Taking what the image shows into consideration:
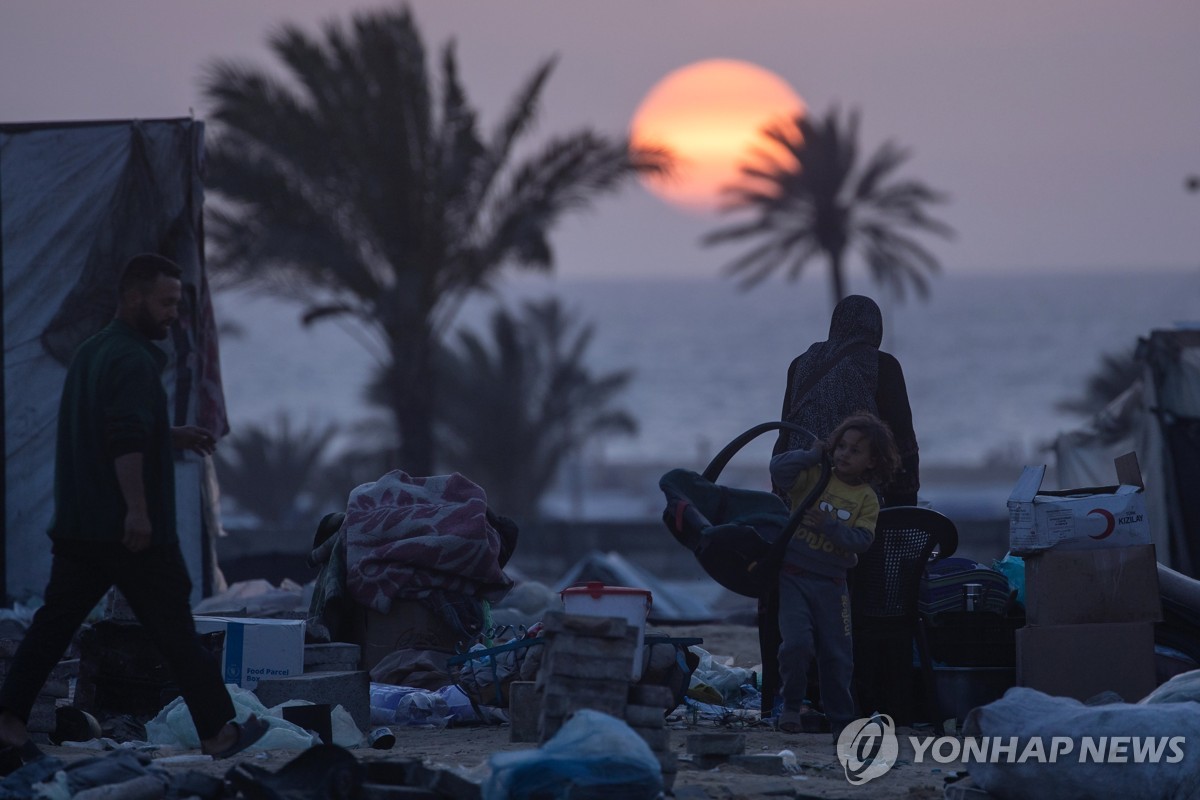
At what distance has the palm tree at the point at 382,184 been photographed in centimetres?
1820

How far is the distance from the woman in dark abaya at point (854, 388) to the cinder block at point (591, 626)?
1890mm

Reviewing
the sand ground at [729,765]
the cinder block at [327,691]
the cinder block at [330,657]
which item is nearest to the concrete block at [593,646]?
the sand ground at [729,765]

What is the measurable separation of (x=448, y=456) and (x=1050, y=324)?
15241 cm

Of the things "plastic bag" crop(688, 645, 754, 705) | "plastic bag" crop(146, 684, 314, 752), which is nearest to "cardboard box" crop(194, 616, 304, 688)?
"plastic bag" crop(146, 684, 314, 752)

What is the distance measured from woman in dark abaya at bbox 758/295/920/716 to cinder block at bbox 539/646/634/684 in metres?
1.90

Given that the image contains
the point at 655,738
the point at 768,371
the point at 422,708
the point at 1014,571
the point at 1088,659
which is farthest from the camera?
the point at 768,371

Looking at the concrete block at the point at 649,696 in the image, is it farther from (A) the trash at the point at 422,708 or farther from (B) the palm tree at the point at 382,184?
(B) the palm tree at the point at 382,184

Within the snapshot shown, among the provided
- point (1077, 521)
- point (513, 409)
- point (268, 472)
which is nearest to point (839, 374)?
point (1077, 521)

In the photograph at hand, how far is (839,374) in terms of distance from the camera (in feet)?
23.6

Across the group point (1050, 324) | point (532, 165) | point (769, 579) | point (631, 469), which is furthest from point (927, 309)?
point (769, 579)

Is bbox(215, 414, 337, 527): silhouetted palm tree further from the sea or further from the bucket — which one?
the sea

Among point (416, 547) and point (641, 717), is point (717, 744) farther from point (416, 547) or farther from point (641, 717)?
point (416, 547)

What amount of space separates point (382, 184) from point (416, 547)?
11.5 m

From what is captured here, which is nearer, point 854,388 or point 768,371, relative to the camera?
point 854,388
